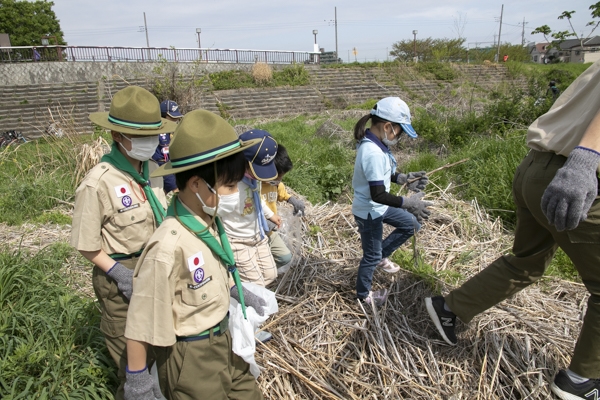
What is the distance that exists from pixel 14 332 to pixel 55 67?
23.1m

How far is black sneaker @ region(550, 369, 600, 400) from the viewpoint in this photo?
204cm

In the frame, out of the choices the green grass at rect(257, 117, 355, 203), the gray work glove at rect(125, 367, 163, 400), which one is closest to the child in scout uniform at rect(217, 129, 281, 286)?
the gray work glove at rect(125, 367, 163, 400)

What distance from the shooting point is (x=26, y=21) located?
40562mm

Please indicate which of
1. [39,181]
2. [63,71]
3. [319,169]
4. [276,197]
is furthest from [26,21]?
[276,197]

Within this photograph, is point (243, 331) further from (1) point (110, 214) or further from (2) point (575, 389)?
(2) point (575, 389)

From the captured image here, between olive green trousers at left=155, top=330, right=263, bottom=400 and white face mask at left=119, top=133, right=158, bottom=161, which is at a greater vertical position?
white face mask at left=119, top=133, right=158, bottom=161

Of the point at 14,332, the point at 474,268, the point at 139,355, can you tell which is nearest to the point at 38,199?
the point at 14,332

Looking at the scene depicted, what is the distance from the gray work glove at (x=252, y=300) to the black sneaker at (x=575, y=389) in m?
1.62

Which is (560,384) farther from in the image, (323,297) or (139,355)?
(139,355)

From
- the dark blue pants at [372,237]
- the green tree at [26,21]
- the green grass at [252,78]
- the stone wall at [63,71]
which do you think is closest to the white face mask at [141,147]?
the dark blue pants at [372,237]

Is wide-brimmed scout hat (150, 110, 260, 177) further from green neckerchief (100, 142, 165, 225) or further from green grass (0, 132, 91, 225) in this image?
green grass (0, 132, 91, 225)

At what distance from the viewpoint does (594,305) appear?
6.39 feet

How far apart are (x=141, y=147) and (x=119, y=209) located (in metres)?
0.36

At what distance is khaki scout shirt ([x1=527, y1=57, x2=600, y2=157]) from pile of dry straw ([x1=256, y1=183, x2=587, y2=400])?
130 cm
